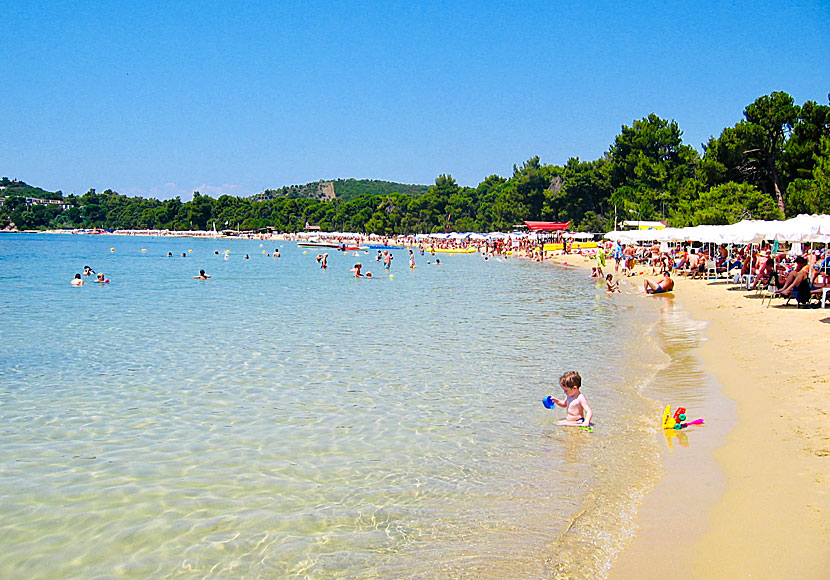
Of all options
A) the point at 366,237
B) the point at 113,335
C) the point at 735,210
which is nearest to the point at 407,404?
the point at 113,335

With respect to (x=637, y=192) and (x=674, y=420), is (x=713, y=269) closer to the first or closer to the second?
(x=674, y=420)

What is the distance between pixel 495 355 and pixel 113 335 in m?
7.71

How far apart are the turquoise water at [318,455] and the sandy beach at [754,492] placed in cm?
28

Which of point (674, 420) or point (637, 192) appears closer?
point (674, 420)

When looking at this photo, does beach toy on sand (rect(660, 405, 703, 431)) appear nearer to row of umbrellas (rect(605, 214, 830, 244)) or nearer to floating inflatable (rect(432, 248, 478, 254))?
row of umbrellas (rect(605, 214, 830, 244))

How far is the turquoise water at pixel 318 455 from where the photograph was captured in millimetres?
4336

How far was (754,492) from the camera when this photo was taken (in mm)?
4871

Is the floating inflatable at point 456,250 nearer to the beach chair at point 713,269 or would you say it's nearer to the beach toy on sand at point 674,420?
the beach chair at point 713,269

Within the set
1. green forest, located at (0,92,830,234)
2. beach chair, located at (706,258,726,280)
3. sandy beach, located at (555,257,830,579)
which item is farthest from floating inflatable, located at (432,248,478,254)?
sandy beach, located at (555,257,830,579)

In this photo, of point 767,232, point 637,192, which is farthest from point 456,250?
point 767,232

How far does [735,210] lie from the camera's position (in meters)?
32.1

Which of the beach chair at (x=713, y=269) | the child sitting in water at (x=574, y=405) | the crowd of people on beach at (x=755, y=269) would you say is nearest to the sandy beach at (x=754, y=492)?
the child sitting in water at (x=574, y=405)

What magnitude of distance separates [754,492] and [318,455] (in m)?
3.51

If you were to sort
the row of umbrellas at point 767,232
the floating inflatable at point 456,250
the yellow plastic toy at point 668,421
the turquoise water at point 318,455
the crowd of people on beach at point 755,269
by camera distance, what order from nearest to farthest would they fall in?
the turquoise water at point 318,455
the yellow plastic toy at point 668,421
the row of umbrellas at point 767,232
the crowd of people on beach at point 755,269
the floating inflatable at point 456,250
